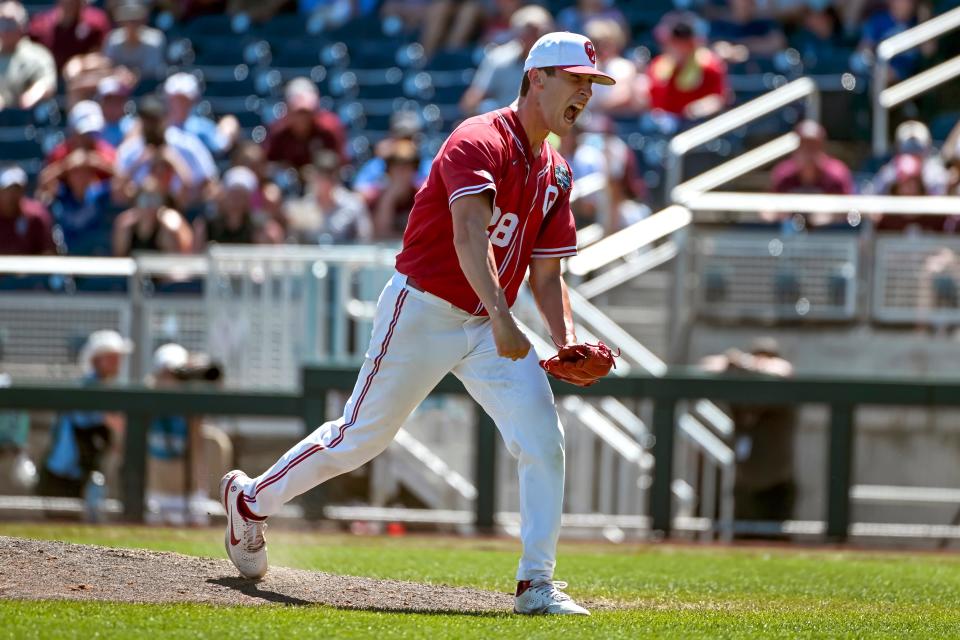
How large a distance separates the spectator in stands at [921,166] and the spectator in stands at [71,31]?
8492 millimetres

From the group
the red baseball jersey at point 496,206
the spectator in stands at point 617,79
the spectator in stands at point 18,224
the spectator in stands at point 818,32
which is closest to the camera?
the red baseball jersey at point 496,206

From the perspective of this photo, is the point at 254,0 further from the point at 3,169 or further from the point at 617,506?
the point at 617,506

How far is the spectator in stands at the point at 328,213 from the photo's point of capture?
12.6 metres

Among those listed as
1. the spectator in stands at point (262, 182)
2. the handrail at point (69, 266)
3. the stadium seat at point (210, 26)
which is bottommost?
the handrail at point (69, 266)

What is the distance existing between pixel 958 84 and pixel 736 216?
12.8 feet

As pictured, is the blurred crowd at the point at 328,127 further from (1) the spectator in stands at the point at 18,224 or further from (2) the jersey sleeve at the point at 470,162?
(2) the jersey sleeve at the point at 470,162

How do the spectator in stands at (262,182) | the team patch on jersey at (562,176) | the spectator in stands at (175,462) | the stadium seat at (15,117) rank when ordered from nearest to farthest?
the team patch on jersey at (562,176), the spectator in stands at (175,462), the spectator in stands at (262,182), the stadium seat at (15,117)

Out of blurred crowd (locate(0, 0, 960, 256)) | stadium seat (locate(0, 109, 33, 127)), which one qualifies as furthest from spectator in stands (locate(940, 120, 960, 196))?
stadium seat (locate(0, 109, 33, 127))

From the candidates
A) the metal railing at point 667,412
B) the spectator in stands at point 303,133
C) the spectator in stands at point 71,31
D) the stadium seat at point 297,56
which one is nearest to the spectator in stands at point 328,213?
the spectator in stands at point 303,133

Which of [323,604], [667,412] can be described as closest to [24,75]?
[667,412]

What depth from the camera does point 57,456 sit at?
10.8 m

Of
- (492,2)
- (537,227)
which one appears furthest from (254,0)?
(537,227)

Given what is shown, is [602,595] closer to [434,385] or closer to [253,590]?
[434,385]

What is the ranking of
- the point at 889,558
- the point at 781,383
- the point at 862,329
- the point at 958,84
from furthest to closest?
1. the point at 958,84
2. the point at 862,329
3. the point at 781,383
4. the point at 889,558
